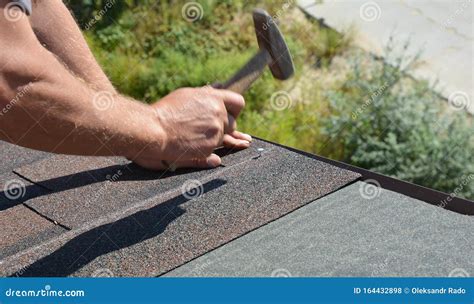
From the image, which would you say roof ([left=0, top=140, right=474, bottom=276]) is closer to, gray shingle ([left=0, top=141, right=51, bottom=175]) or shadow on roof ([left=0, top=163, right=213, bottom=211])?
shadow on roof ([left=0, top=163, right=213, bottom=211])

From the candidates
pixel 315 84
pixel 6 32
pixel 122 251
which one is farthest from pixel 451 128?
pixel 6 32

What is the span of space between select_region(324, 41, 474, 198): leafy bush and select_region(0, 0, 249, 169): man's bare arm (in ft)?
7.31

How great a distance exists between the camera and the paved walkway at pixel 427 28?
578cm

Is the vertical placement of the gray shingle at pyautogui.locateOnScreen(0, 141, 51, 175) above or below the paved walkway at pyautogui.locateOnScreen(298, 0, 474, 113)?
below

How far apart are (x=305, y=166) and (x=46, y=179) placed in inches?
39.5

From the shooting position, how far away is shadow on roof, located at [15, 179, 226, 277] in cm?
212

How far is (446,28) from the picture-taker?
6457mm

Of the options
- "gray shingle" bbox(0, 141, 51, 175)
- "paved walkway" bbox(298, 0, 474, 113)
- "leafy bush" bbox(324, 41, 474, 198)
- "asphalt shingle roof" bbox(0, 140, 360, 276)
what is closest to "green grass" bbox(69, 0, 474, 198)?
"leafy bush" bbox(324, 41, 474, 198)

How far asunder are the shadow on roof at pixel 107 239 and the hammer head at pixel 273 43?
636mm

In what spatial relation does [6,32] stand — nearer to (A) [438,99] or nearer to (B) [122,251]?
(B) [122,251]

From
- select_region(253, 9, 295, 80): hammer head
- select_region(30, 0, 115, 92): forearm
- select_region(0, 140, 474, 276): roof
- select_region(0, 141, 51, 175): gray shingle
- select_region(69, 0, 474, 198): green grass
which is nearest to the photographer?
select_region(0, 140, 474, 276): roof

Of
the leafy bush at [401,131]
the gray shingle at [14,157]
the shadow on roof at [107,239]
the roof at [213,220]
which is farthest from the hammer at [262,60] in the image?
the leafy bush at [401,131]

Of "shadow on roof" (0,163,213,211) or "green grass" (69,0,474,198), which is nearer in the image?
"shadow on roof" (0,163,213,211)

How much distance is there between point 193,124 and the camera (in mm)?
2479
